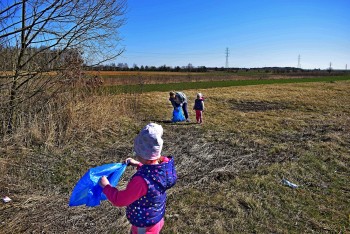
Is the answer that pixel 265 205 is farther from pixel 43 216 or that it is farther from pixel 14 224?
pixel 14 224

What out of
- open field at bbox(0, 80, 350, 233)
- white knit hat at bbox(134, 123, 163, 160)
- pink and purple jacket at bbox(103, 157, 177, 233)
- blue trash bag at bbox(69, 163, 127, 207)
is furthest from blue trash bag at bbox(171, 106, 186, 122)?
white knit hat at bbox(134, 123, 163, 160)

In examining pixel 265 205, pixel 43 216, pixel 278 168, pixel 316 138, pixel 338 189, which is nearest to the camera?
pixel 43 216

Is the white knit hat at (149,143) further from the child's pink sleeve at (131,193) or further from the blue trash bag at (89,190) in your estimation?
the blue trash bag at (89,190)

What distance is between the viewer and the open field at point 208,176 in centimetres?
337

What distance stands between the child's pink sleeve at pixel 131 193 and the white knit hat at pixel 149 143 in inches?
6.8

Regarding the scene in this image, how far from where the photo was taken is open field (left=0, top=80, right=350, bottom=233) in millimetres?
3373

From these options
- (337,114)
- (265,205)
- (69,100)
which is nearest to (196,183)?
(265,205)

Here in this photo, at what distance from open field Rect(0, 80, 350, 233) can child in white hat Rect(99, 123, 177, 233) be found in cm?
128

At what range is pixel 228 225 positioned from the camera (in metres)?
3.33

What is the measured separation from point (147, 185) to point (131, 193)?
0.39 feet

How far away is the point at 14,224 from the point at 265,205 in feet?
10.2

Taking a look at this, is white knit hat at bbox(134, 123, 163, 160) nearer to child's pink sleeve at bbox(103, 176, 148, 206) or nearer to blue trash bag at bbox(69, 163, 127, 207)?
child's pink sleeve at bbox(103, 176, 148, 206)

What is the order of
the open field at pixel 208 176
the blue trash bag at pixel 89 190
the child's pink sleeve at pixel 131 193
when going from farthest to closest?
1. the open field at pixel 208 176
2. the blue trash bag at pixel 89 190
3. the child's pink sleeve at pixel 131 193

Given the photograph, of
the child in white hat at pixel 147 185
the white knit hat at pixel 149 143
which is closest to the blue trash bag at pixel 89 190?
the child in white hat at pixel 147 185
